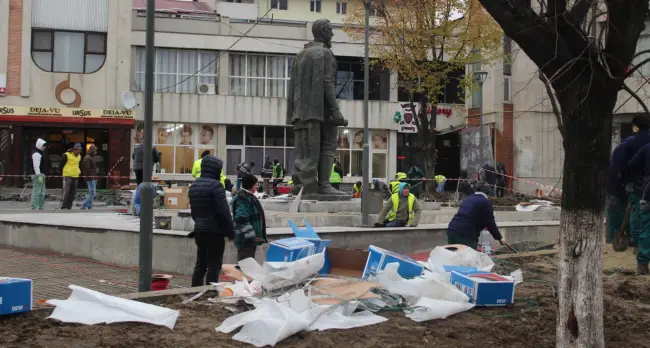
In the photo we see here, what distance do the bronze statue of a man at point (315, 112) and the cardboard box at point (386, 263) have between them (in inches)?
267

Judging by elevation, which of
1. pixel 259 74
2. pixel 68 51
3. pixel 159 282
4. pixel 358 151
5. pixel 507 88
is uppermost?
pixel 68 51

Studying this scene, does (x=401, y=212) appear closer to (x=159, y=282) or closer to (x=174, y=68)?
(x=159, y=282)

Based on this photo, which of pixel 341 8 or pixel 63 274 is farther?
pixel 341 8

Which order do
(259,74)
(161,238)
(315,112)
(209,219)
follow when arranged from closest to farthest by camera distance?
(209,219) < (161,238) < (315,112) < (259,74)

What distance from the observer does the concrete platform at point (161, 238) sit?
1010 centimetres

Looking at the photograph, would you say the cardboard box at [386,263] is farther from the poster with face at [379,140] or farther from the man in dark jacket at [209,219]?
the poster with face at [379,140]

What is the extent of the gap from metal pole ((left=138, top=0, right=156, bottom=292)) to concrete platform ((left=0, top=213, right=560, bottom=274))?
2.44 meters

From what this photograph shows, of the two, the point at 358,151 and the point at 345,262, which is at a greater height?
the point at 358,151

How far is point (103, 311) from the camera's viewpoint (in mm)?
5672

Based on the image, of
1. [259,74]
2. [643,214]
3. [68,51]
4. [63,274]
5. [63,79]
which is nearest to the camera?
[643,214]

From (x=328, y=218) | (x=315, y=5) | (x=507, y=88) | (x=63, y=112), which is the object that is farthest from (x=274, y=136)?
(x=328, y=218)

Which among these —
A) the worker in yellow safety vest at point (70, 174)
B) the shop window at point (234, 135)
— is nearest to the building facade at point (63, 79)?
the shop window at point (234, 135)

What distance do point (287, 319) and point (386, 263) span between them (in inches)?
77.1

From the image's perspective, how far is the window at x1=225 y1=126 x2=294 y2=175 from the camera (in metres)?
37.9
